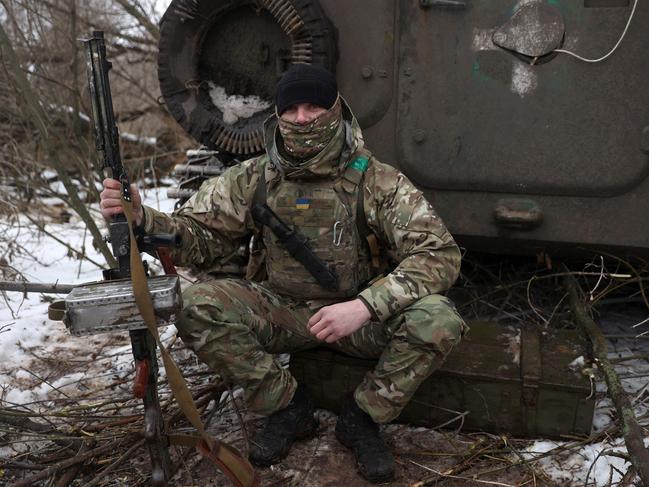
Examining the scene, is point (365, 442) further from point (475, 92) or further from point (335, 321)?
point (475, 92)

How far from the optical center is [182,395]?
2156mm

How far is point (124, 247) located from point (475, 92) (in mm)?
1602

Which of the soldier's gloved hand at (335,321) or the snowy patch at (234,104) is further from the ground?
the snowy patch at (234,104)

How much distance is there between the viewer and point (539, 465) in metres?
2.62

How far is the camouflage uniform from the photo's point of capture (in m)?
2.51

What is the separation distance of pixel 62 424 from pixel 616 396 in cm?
217

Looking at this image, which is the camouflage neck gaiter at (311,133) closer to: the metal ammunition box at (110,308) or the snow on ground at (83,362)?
the metal ammunition box at (110,308)

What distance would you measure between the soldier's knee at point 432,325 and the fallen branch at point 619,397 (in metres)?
0.59

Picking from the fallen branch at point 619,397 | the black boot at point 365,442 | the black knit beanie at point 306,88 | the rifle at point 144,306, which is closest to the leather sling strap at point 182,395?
the rifle at point 144,306

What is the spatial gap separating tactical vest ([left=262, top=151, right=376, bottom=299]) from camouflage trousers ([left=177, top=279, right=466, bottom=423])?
169mm

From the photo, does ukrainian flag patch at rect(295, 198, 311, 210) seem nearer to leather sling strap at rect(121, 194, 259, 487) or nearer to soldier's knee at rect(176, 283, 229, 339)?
soldier's knee at rect(176, 283, 229, 339)

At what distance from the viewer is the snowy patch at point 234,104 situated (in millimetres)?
3291

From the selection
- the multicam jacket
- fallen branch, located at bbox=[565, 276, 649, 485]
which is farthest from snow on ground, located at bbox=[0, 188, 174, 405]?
fallen branch, located at bbox=[565, 276, 649, 485]

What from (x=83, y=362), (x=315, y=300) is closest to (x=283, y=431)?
(x=315, y=300)
